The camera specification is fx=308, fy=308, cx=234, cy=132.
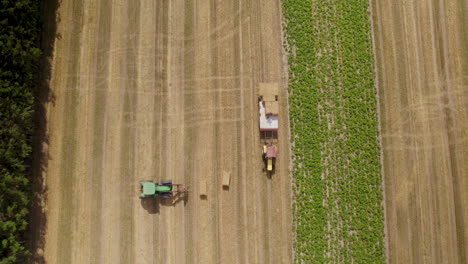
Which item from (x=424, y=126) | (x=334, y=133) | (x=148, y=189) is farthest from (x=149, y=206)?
(x=424, y=126)

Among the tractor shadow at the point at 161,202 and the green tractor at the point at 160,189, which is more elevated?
the green tractor at the point at 160,189

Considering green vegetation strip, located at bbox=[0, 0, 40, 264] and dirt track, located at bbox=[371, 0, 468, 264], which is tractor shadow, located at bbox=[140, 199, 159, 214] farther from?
dirt track, located at bbox=[371, 0, 468, 264]

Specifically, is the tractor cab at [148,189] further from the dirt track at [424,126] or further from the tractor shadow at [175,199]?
the dirt track at [424,126]

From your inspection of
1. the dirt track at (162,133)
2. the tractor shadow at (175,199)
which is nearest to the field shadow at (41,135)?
the dirt track at (162,133)

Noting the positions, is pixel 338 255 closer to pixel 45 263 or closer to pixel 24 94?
pixel 45 263

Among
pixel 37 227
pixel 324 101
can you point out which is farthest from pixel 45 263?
pixel 324 101

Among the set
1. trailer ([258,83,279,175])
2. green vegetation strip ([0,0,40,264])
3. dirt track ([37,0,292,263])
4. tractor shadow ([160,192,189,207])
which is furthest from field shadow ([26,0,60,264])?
trailer ([258,83,279,175])
